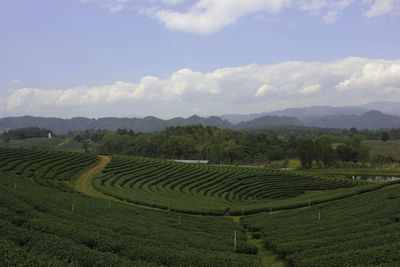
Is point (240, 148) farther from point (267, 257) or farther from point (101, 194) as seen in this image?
point (267, 257)

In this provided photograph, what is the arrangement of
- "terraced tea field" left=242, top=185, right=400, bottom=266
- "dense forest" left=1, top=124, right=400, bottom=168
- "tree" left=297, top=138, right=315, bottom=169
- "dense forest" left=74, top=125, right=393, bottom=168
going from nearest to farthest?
→ "terraced tea field" left=242, top=185, right=400, bottom=266, "tree" left=297, top=138, right=315, bottom=169, "dense forest" left=1, top=124, right=400, bottom=168, "dense forest" left=74, top=125, right=393, bottom=168

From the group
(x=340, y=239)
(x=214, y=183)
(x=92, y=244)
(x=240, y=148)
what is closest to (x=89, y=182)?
(x=214, y=183)

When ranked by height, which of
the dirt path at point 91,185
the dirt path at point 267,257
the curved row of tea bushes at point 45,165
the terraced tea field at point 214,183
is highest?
the curved row of tea bushes at point 45,165

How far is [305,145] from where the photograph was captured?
77.4 meters

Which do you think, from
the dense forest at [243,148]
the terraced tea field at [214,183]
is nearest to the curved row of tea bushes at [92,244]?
the terraced tea field at [214,183]

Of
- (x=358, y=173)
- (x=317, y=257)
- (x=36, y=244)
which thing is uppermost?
(x=36, y=244)

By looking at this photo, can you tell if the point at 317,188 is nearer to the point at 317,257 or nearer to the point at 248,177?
the point at 248,177

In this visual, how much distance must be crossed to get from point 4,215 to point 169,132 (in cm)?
12045

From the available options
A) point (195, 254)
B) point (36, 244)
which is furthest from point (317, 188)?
point (36, 244)

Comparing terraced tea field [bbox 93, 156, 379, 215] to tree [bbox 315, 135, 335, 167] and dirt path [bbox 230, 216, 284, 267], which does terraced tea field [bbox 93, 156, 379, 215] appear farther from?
tree [bbox 315, 135, 335, 167]

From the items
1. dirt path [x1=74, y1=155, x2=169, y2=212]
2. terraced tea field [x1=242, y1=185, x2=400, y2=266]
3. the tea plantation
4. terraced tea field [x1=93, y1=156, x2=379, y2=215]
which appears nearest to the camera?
the tea plantation

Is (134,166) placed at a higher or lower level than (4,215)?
lower

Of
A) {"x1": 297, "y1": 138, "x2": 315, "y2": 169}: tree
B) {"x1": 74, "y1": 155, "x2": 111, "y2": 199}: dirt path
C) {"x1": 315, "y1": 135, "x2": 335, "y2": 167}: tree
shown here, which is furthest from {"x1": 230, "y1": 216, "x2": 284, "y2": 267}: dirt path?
{"x1": 315, "y1": 135, "x2": 335, "y2": 167}: tree

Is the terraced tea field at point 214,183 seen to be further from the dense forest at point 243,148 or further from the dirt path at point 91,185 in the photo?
the dense forest at point 243,148
